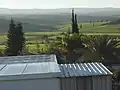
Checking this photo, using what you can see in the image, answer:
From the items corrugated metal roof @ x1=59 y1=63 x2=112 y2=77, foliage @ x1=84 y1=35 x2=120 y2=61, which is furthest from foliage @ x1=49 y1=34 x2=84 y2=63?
corrugated metal roof @ x1=59 y1=63 x2=112 y2=77

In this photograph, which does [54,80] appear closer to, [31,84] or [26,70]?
[31,84]

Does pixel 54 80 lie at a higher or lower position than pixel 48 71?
lower

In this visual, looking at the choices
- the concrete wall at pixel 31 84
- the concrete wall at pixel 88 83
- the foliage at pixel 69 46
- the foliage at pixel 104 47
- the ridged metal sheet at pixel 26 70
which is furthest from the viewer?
the foliage at pixel 69 46

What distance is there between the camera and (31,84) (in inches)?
482

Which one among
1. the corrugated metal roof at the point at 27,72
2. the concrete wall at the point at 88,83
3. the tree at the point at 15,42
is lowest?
the tree at the point at 15,42

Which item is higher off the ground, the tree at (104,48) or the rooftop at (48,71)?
the rooftop at (48,71)

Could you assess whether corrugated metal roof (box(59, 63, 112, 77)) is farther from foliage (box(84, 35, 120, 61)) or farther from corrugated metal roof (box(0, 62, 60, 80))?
foliage (box(84, 35, 120, 61))

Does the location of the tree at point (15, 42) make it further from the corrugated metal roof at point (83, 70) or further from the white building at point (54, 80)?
the white building at point (54, 80)

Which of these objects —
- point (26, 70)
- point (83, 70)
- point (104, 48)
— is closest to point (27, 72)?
point (26, 70)

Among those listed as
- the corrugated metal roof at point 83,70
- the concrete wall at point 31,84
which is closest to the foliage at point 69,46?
the corrugated metal roof at point 83,70

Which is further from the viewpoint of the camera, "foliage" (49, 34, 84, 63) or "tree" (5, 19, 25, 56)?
"tree" (5, 19, 25, 56)

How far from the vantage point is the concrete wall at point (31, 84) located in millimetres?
12219

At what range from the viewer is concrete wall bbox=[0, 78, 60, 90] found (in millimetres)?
12219

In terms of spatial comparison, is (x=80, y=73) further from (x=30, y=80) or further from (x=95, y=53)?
(x=95, y=53)
